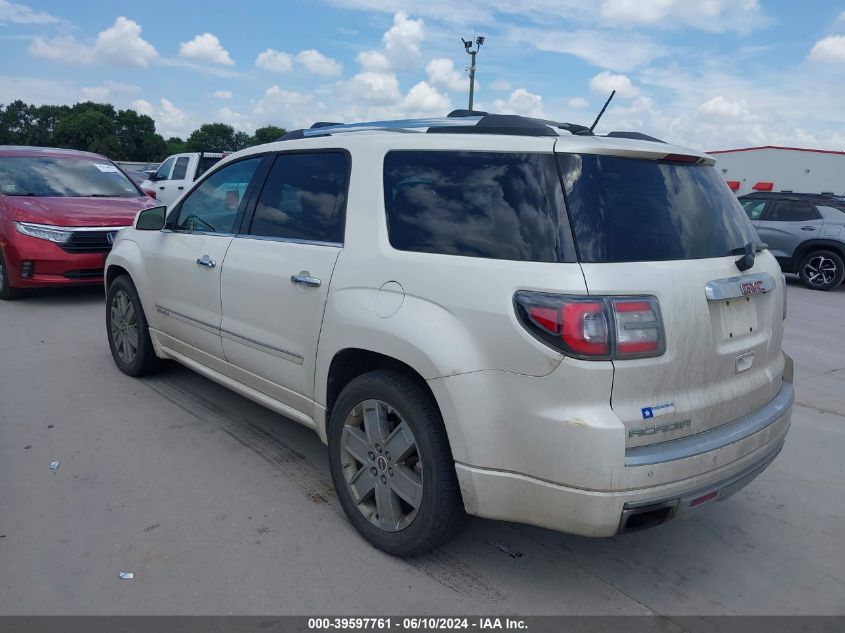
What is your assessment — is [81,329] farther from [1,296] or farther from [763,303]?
[763,303]

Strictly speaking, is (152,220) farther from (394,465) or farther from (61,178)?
(61,178)

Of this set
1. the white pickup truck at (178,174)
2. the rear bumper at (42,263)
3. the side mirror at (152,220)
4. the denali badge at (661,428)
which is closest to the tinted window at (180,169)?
the white pickup truck at (178,174)

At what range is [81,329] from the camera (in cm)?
691

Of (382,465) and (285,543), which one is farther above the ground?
(382,465)

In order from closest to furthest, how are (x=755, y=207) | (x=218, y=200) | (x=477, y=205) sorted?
(x=477, y=205) → (x=218, y=200) → (x=755, y=207)

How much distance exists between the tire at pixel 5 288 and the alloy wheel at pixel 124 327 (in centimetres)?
346

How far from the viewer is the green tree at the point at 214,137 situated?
80875 mm

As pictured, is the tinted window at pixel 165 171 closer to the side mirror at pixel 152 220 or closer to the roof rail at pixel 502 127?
the side mirror at pixel 152 220

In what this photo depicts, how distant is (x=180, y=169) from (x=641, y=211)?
1540 centimetres

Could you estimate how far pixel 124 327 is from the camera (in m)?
5.30

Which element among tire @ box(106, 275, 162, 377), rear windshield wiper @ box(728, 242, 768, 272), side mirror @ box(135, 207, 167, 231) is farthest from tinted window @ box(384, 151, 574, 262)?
tire @ box(106, 275, 162, 377)

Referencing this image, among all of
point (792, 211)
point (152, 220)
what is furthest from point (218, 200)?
point (792, 211)

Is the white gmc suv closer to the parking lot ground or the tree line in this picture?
the parking lot ground

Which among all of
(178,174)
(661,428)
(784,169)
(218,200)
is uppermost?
(784,169)
